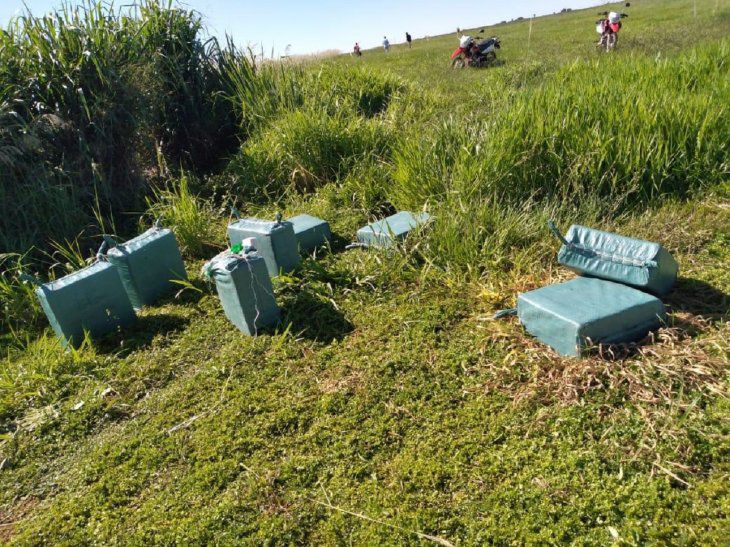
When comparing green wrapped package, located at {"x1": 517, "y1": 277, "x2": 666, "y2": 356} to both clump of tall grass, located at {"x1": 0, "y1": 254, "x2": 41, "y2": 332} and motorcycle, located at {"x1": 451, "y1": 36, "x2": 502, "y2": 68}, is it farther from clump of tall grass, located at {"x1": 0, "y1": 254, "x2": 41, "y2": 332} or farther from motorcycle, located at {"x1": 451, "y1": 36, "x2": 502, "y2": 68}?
motorcycle, located at {"x1": 451, "y1": 36, "x2": 502, "y2": 68}

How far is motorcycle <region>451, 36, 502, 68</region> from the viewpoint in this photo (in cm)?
1153

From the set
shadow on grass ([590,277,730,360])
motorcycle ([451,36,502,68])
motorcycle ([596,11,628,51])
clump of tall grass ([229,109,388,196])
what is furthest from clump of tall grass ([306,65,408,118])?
motorcycle ([596,11,628,51])

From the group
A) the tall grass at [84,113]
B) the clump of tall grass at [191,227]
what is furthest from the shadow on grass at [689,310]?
the tall grass at [84,113]

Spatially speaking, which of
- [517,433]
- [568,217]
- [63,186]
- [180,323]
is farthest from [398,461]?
[63,186]

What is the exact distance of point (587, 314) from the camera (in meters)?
2.81

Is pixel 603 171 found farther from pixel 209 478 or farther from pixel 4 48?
pixel 4 48

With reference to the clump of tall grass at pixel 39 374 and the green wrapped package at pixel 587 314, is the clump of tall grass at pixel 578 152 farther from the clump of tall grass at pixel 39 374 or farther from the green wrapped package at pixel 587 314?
the clump of tall grass at pixel 39 374

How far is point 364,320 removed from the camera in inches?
139

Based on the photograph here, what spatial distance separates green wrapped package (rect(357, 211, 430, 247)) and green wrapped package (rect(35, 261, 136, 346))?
1672 mm

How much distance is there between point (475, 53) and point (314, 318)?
9.50m

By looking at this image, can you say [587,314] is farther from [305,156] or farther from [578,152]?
[305,156]

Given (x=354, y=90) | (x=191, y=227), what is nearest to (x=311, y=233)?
(x=191, y=227)

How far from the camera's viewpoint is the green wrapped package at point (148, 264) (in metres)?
3.94

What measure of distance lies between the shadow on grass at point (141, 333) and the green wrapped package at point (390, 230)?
4.51ft
